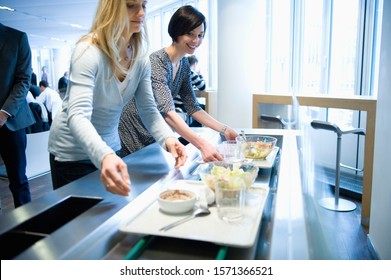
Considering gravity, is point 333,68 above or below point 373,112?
above

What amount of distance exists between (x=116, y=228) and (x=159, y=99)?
0.89 meters

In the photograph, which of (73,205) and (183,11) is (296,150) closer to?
(183,11)

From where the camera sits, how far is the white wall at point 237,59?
3996 mm

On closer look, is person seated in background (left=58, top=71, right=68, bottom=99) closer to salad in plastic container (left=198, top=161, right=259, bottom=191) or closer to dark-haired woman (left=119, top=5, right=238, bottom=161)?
dark-haired woman (left=119, top=5, right=238, bottom=161)

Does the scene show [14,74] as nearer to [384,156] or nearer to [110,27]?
[110,27]

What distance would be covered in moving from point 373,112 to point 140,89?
2201mm

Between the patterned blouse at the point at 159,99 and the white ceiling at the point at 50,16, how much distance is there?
4264 mm

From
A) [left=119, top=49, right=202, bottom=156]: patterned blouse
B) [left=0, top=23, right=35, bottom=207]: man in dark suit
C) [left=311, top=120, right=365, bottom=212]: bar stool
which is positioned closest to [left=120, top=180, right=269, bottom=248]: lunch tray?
[left=119, top=49, right=202, bottom=156]: patterned blouse

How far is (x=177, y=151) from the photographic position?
1.30 meters

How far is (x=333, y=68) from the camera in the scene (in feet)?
15.4

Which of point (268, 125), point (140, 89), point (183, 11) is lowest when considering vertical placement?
point (268, 125)

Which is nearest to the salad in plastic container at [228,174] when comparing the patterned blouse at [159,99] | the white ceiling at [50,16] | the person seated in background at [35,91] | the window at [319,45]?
the patterned blouse at [159,99]
